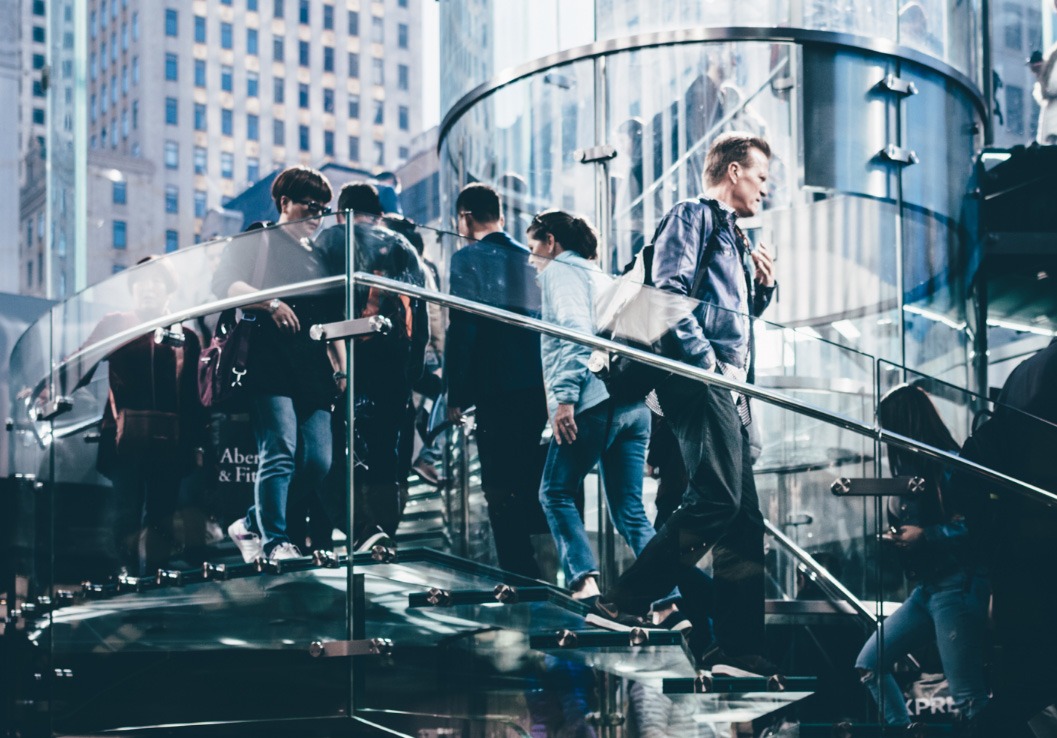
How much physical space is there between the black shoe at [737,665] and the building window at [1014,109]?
17.6 ft

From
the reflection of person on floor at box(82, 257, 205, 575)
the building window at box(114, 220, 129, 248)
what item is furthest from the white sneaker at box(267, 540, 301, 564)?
the building window at box(114, 220, 129, 248)

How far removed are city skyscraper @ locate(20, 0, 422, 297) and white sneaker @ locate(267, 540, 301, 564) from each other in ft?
20.1

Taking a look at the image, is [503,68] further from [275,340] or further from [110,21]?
[110,21]

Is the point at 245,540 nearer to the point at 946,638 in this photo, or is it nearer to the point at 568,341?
the point at 568,341

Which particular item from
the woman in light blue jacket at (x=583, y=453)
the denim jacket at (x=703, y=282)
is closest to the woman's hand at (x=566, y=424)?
the woman in light blue jacket at (x=583, y=453)

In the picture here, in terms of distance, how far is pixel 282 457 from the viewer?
19.9ft

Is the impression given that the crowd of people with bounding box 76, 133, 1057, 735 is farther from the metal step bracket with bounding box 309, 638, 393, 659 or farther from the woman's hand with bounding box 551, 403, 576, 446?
the metal step bracket with bounding box 309, 638, 393, 659

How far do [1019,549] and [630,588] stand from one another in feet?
5.27

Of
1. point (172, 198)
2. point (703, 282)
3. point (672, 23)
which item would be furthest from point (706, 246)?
point (172, 198)

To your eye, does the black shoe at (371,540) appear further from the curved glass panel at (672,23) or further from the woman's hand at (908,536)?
the curved glass panel at (672,23)

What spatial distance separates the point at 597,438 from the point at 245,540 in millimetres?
1460

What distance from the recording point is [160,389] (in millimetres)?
6645

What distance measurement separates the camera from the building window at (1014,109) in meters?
9.85

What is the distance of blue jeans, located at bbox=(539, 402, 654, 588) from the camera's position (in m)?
6.01
